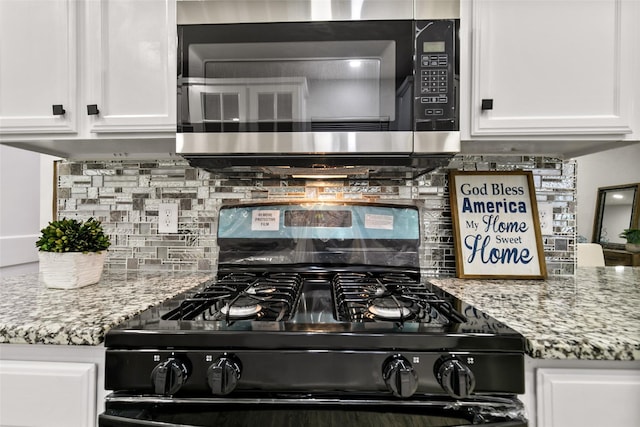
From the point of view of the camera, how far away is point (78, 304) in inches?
39.3

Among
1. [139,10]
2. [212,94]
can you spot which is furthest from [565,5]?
[139,10]

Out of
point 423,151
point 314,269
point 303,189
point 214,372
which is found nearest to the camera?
point 214,372

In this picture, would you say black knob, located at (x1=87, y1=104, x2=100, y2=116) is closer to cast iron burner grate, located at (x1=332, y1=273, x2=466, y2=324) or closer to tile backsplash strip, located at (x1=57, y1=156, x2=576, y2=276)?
tile backsplash strip, located at (x1=57, y1=156, x2=576, y2=276)

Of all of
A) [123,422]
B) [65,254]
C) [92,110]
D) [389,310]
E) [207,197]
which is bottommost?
[123,422]

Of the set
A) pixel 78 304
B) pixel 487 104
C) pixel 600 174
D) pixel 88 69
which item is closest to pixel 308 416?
pixel 78 304

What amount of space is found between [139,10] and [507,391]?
4.96 ft

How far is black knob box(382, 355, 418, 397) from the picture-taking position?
709 mm

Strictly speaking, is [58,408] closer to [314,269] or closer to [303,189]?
[314,269]

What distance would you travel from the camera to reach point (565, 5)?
1111mm

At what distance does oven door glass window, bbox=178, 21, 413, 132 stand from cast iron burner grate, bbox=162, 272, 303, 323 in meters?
0.50

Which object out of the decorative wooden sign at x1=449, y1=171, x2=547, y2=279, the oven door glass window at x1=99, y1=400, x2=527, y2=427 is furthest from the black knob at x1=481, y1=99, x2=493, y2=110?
the oven door glass window at x1=99, y1=400, x2=527, y2=427

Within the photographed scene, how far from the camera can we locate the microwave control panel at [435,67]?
1.08 meters

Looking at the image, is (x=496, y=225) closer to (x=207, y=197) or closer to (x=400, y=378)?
(x=400, y=378)

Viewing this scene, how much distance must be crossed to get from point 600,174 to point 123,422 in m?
5.58
